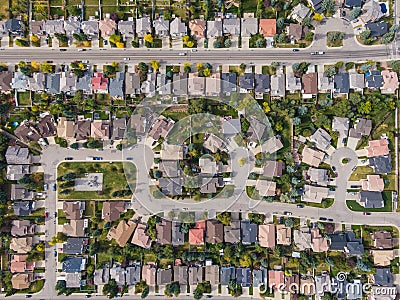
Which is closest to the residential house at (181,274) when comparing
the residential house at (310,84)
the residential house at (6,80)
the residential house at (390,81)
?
the residential house at (310,84)

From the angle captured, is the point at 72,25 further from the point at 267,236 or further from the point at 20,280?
the point at 267,236

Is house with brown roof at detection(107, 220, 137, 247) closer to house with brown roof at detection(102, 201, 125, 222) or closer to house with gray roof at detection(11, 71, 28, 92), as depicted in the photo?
house with brown roof at detection(102, 201, 125, 222)

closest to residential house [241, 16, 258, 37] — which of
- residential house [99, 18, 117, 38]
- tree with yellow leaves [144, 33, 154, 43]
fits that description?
tree with yellow leaves [144, 33, 154, 43]

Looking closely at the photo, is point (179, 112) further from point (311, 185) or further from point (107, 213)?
point (311, 185)

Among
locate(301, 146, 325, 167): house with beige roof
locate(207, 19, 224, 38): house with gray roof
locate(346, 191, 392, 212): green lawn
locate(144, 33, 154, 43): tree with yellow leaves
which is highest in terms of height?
locate(207, 19, 224, 38): house with gray roof

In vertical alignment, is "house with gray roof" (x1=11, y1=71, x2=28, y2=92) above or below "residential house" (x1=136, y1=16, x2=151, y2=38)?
below
